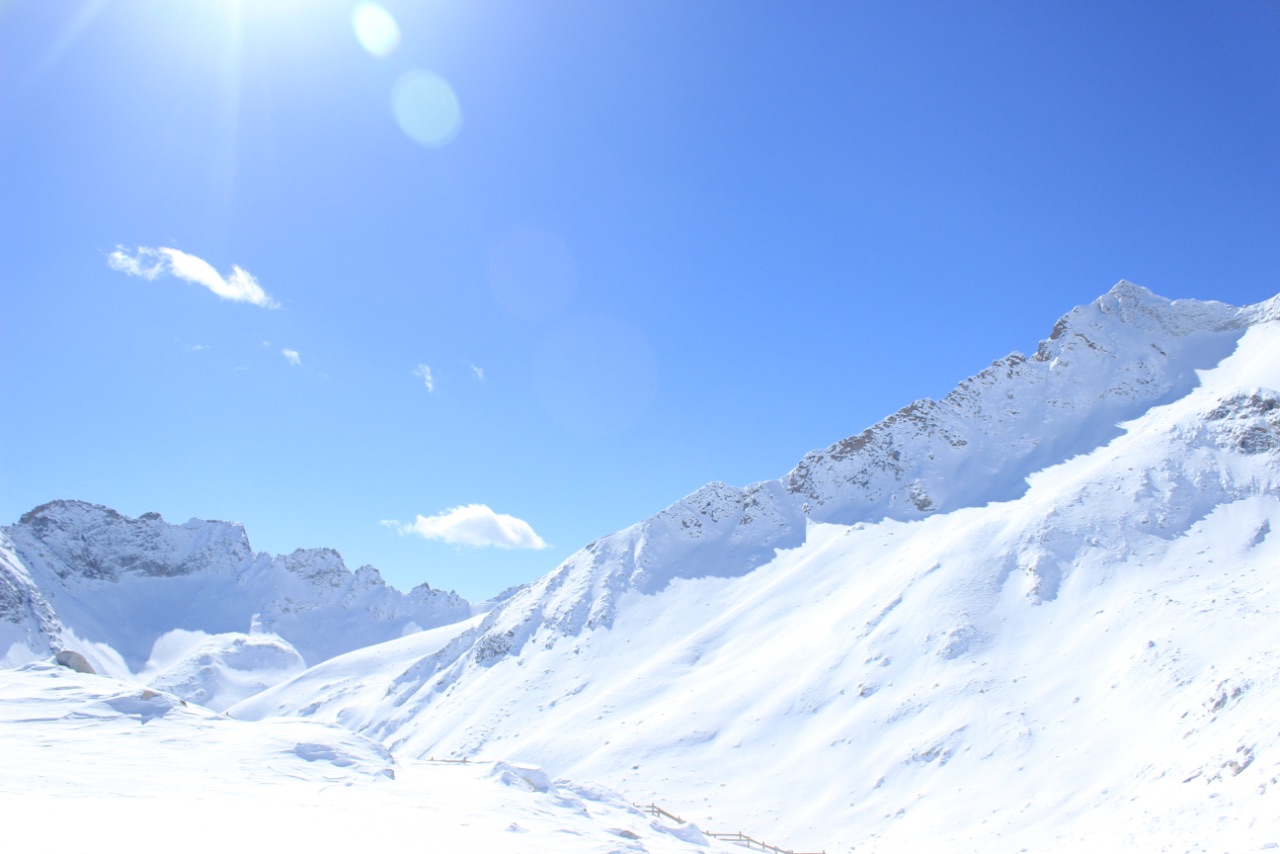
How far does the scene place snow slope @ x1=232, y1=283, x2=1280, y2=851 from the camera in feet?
115

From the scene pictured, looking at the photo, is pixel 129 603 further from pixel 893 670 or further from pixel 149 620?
pixel 893 670

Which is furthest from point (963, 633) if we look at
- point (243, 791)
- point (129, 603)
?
point (129, 603)

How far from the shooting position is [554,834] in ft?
49.5

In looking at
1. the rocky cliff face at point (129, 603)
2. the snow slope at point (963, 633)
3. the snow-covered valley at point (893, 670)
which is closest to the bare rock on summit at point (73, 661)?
the snow-covered valley at point (893, 670)

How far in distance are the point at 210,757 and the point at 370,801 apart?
573 cm

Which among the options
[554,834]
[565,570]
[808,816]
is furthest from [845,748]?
[565,570]

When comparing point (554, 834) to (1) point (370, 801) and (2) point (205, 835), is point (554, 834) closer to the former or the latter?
(1) point (370, 801)

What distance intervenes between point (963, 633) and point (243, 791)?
5017 centimetres

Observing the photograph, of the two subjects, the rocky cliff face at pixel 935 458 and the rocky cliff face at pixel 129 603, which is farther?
the rocky cliff face at pixel 129 603

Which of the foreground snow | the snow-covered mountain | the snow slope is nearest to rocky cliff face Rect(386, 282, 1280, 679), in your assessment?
the snow slope

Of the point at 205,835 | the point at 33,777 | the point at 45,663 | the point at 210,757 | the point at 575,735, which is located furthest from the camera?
the point at 575,735

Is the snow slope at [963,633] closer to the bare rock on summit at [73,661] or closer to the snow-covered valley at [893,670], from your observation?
the snow-covered valley at [893,670]

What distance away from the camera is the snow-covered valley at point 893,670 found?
66.1 feet

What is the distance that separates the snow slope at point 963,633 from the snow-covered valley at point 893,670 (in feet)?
0.90
